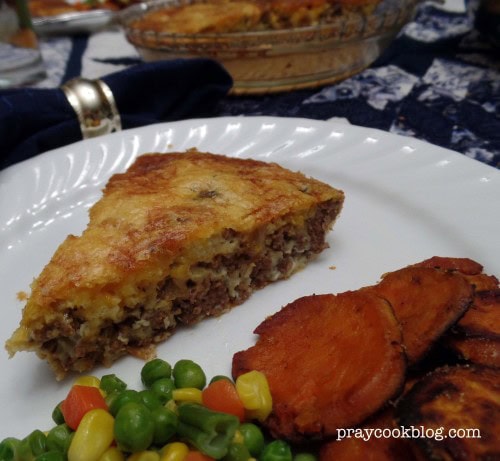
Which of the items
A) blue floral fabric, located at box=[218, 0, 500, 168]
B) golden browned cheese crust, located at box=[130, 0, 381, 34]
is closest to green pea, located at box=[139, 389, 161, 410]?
blue floral fabric, located at box=[218, 0, 500, 168]

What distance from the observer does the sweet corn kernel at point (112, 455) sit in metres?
1.97

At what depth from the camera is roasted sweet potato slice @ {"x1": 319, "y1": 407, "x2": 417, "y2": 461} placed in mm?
1819

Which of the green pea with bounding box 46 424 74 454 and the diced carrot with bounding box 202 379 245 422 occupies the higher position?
the diced carrot with bounding box 202 379 245 422

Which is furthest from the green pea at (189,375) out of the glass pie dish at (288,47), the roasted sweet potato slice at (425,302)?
the glass pie dish at (288,47)

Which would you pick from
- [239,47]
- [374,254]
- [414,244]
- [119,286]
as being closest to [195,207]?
[119,286]

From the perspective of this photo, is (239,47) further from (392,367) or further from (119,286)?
(392,367)

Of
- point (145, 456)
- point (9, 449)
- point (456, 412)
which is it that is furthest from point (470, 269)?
point (9, 449)

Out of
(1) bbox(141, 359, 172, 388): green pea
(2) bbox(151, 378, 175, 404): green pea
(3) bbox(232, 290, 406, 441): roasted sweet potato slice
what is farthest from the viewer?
(1) bbox(141, 359, 172, 388): green pea

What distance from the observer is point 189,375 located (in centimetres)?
235

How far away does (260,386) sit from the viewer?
2.14 metres

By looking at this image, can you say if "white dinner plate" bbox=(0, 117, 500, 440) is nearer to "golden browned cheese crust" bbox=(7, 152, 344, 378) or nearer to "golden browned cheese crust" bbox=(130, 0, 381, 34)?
"golden browned cheese crust" bbox=(7, 152, 344, 378)

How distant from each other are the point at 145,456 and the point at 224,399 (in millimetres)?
356

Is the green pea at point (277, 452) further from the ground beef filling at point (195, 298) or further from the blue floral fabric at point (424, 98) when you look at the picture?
the blue floral fabric at point (424, 98)

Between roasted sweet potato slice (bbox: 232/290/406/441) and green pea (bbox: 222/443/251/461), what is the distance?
174mm
